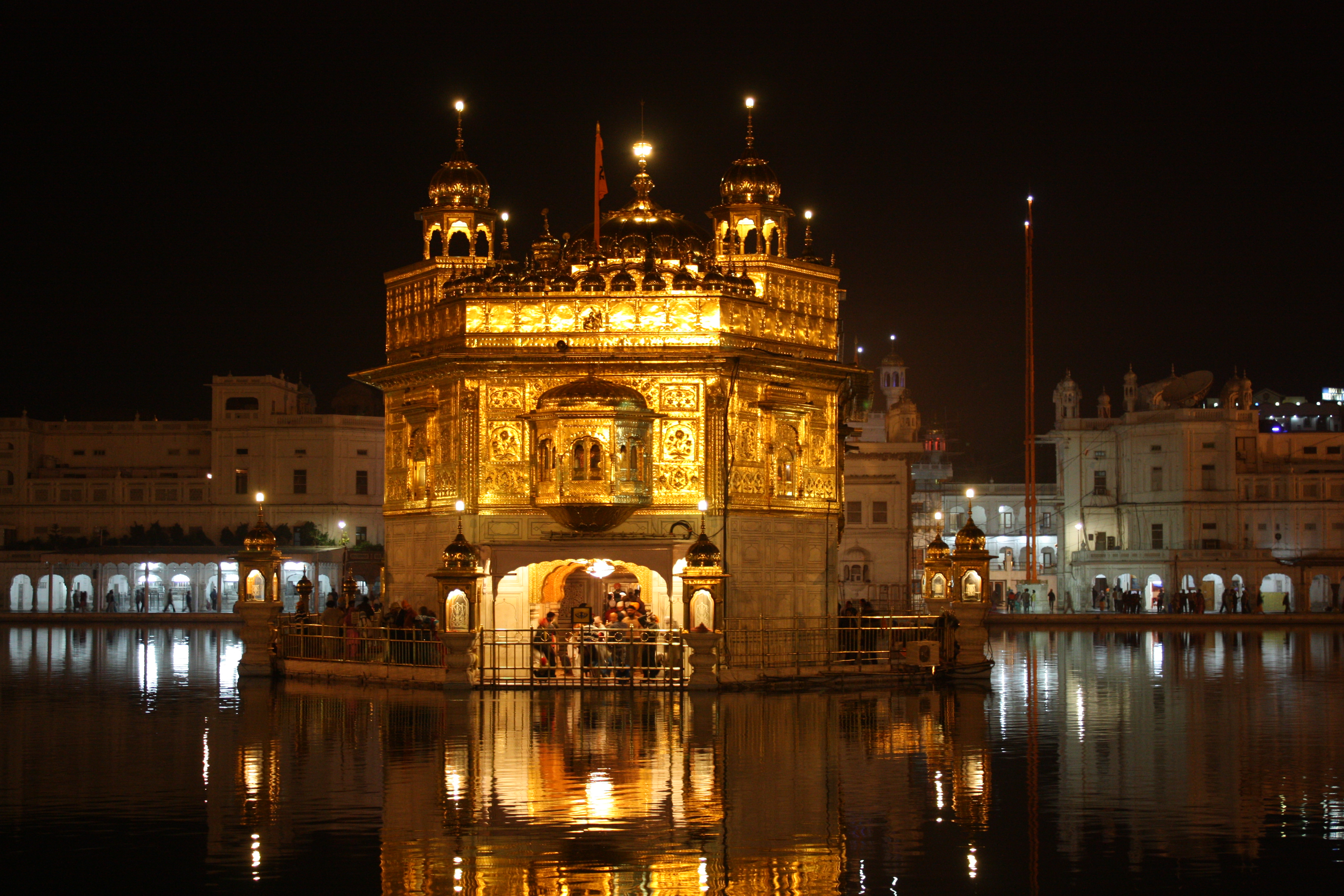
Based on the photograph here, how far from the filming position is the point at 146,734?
19.0m

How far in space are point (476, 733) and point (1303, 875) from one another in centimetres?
995

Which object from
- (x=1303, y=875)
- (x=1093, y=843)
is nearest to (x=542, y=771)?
(x=1093, y=843)

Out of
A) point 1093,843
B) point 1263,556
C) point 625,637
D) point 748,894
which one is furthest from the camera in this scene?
point 1263,556

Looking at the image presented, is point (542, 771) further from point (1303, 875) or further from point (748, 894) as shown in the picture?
point (1303, 875)

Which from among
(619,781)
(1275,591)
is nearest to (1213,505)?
(1275,591)

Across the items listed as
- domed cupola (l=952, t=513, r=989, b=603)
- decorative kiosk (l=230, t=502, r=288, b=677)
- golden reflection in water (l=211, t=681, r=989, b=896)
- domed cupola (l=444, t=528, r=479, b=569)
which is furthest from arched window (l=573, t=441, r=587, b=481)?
domed cupola (l=952, t=513, r=989, b=603)

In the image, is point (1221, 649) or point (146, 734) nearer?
point (146, 734)

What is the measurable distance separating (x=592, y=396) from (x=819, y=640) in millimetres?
5492

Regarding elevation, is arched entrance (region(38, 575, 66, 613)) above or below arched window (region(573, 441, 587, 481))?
below

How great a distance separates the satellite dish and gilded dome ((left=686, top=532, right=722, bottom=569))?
5999cm

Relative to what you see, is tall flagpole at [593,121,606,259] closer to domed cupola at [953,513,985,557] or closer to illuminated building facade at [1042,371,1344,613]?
domed cupola at [953,513,985,557]

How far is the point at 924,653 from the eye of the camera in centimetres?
2731

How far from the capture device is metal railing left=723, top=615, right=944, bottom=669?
26469mm

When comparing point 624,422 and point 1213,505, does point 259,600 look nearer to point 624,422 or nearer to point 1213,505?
point 624,422
